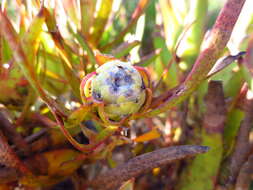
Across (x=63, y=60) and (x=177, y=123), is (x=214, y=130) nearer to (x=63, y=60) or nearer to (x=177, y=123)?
(x=177, y=123)

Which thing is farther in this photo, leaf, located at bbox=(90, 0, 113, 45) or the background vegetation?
leaf, located at bbox=(90, 0, 113, 45)

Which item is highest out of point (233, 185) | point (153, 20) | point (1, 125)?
point (153, 20)

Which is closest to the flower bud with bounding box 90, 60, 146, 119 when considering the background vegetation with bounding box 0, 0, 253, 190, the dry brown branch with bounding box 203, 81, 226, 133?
the background vegetation with bounding box 0, 0, 253, 190

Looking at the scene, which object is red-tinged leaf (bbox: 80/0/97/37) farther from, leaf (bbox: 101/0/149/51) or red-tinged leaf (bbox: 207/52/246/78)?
red-tinged leaf (bbox: 207/52/246/78)

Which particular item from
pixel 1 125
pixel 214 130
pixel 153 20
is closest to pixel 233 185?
pixel 214 130

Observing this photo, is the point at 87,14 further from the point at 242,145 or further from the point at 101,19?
the point at 242,145

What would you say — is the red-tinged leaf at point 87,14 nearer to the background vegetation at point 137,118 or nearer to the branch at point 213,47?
the background vegetation at point 137,118

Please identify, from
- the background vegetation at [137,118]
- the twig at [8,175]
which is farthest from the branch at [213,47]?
the twig at [8,175]

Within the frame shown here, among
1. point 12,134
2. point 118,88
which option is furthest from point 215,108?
point 12,134
